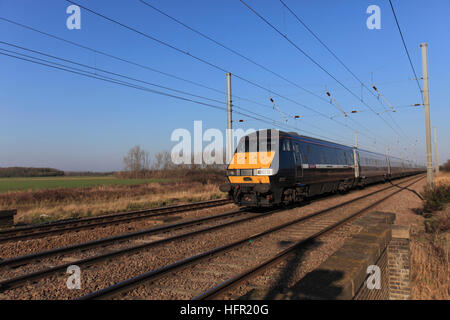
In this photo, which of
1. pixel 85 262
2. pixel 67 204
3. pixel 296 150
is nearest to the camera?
pixel 85 262

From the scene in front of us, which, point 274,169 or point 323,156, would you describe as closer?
point 274,169

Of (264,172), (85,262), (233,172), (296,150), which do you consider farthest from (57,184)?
(85,262)

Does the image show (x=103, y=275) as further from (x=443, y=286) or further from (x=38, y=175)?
(x=38, y=175)

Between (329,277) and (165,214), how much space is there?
10548mm

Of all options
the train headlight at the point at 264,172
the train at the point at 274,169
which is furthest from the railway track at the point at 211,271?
the train at the point at 274,169

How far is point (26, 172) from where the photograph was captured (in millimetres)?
84562

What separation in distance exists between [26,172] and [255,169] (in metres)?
91.4

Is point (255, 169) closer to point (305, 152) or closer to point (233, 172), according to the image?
point (233, 172)

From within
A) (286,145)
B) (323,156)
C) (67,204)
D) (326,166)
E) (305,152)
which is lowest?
(67,204)

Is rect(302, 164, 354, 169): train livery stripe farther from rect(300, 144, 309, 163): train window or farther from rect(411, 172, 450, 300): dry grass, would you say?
rect(411, 172, 450, 300): dry grass
